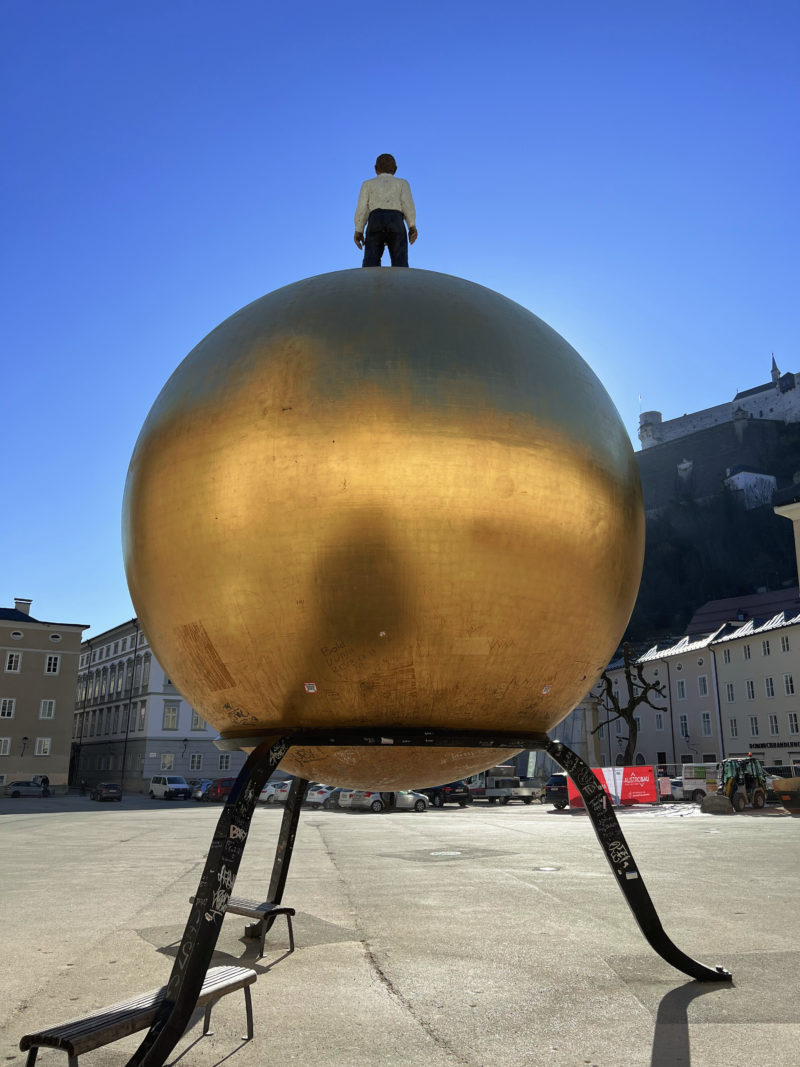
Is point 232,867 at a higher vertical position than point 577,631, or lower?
lower

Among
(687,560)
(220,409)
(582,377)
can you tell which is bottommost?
(220,409)

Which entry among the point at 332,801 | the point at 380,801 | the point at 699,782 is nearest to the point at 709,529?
the point at 699,782

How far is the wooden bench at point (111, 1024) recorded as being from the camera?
395 cm

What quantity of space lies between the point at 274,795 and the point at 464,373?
40.7 metres

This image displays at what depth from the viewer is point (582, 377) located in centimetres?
538

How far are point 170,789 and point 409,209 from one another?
48.6 metres

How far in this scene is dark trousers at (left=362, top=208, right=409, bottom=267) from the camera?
21.0 feet

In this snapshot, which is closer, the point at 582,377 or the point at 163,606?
the point at 163,606

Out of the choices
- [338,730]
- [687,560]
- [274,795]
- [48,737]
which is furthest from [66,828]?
[687,560]

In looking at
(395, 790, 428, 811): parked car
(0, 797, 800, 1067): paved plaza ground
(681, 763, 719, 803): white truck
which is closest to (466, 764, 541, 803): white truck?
(395, 790, 428, 811): parked car

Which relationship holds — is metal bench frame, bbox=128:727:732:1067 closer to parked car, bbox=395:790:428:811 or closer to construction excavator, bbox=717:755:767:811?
construction excavator, bbox=717:755:767:811

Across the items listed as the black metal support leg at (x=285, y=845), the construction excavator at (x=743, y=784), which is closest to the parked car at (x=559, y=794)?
the construction excavator at (x=743, y=784)

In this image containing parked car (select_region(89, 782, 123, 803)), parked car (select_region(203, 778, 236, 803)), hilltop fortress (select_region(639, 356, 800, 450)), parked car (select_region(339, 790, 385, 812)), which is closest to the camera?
parked car (select_region(339, 790, 385, 812))

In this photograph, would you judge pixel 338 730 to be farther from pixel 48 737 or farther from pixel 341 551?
pixel 48 737
